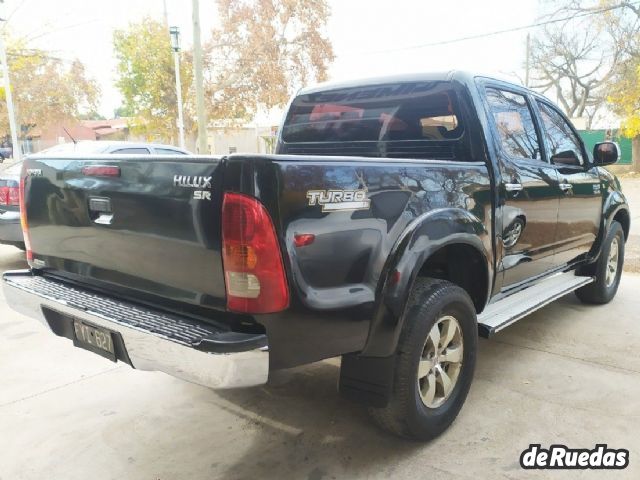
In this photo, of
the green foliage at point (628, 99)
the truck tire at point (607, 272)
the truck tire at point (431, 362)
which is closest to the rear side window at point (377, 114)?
the truck tire at point (431, 362)

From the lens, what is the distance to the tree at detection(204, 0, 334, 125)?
21.8m

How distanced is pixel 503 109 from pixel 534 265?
1077 mm

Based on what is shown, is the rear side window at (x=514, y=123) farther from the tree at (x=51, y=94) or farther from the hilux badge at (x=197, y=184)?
the tree at (x=51, y=94)

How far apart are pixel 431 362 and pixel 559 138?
96.9 inches

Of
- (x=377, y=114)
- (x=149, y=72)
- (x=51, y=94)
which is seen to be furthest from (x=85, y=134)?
(x=377, y=114)

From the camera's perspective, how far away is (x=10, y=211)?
5941 millimetres

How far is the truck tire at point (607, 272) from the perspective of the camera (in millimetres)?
4805

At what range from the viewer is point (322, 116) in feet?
12.9

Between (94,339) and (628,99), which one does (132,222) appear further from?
(628,99)

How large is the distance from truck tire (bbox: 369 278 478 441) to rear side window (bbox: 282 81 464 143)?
3.60 ft

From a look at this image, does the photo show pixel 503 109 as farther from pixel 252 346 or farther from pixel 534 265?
pixel 252 346

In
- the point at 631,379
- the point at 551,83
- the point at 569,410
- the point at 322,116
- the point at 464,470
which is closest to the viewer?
the point at 464,470

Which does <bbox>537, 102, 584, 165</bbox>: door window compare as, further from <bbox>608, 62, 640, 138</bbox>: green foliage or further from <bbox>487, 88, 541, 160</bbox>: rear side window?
<bbox>608, 62, 640, 138</bbox>: green foliage

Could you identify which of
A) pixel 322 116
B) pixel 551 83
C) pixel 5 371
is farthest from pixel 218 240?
pixel 551 83
